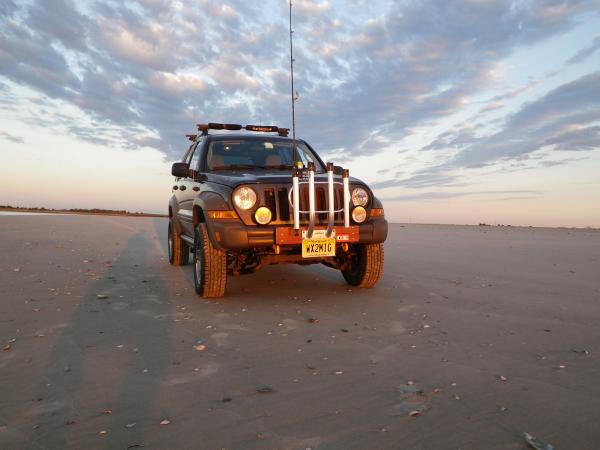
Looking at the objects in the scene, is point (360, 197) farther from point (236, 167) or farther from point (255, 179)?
point (236, 167)

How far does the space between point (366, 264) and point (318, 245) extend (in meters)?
0.87

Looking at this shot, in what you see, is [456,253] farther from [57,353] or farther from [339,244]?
[57,353]

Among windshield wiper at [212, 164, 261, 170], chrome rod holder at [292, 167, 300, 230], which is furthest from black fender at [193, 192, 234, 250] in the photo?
windshield wiper at [212, 164, 261, 170]

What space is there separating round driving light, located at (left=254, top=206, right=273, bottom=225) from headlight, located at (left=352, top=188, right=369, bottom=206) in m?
0.90

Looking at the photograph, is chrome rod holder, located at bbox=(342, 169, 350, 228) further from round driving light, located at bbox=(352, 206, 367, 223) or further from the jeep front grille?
round driving light, located at bbox=(352, 206, 367, 223)

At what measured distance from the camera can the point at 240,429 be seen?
188 cm

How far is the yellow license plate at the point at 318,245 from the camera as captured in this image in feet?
13.8

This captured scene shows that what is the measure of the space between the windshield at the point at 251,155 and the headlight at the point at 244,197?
1.25 metres

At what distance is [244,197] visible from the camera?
4.27 m

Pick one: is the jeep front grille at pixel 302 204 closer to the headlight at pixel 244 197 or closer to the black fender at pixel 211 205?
the headlight at pixel 244 197

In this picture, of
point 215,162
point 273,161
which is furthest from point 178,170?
point 273,161

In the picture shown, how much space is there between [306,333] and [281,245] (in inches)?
44.4

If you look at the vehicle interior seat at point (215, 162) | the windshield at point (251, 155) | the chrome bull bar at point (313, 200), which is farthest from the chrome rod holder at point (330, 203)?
the vehicle interior seat at point (215, 162)

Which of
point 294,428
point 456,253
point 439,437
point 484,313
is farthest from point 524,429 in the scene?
point 456,253
